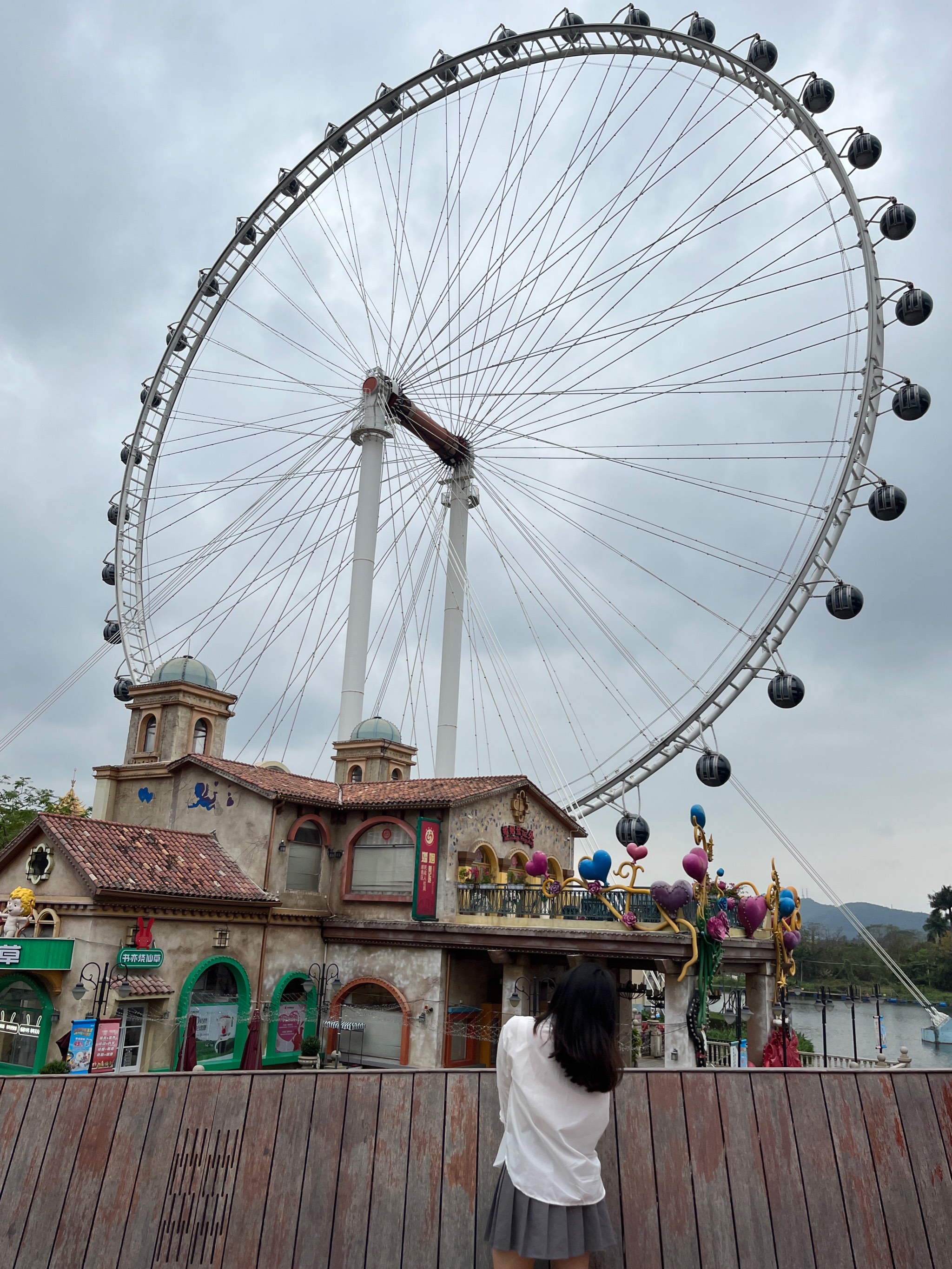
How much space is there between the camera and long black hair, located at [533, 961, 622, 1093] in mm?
4465

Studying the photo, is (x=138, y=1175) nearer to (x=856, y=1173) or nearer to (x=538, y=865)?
(x=856, y=1173)

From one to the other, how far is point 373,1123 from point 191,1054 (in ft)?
55.4

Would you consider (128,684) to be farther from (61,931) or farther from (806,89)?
(806,89)

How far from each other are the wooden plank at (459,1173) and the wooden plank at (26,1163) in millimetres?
2397

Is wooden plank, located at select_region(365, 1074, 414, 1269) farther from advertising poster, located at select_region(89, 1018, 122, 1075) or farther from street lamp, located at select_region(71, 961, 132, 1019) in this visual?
street lamp, located at select_region(71, 961, 132, 1019)

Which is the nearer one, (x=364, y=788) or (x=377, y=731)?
(x=364, y=788)

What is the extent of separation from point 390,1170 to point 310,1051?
19.4 meters

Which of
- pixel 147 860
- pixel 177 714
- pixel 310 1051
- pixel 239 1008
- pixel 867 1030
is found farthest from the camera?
pixel 867 1030

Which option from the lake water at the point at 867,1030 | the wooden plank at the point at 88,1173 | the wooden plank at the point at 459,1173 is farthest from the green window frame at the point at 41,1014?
the lake water at the point at 867,1030

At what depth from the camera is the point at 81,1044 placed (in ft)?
59.2

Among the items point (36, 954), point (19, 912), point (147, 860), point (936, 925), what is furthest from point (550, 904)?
point (936, 925)

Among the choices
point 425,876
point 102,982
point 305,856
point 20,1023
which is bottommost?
point 20,1023

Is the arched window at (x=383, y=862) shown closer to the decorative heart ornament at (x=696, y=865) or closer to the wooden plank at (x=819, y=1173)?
the decorative heart ornament at (x=696, y=865)

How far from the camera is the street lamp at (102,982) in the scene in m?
19.0
